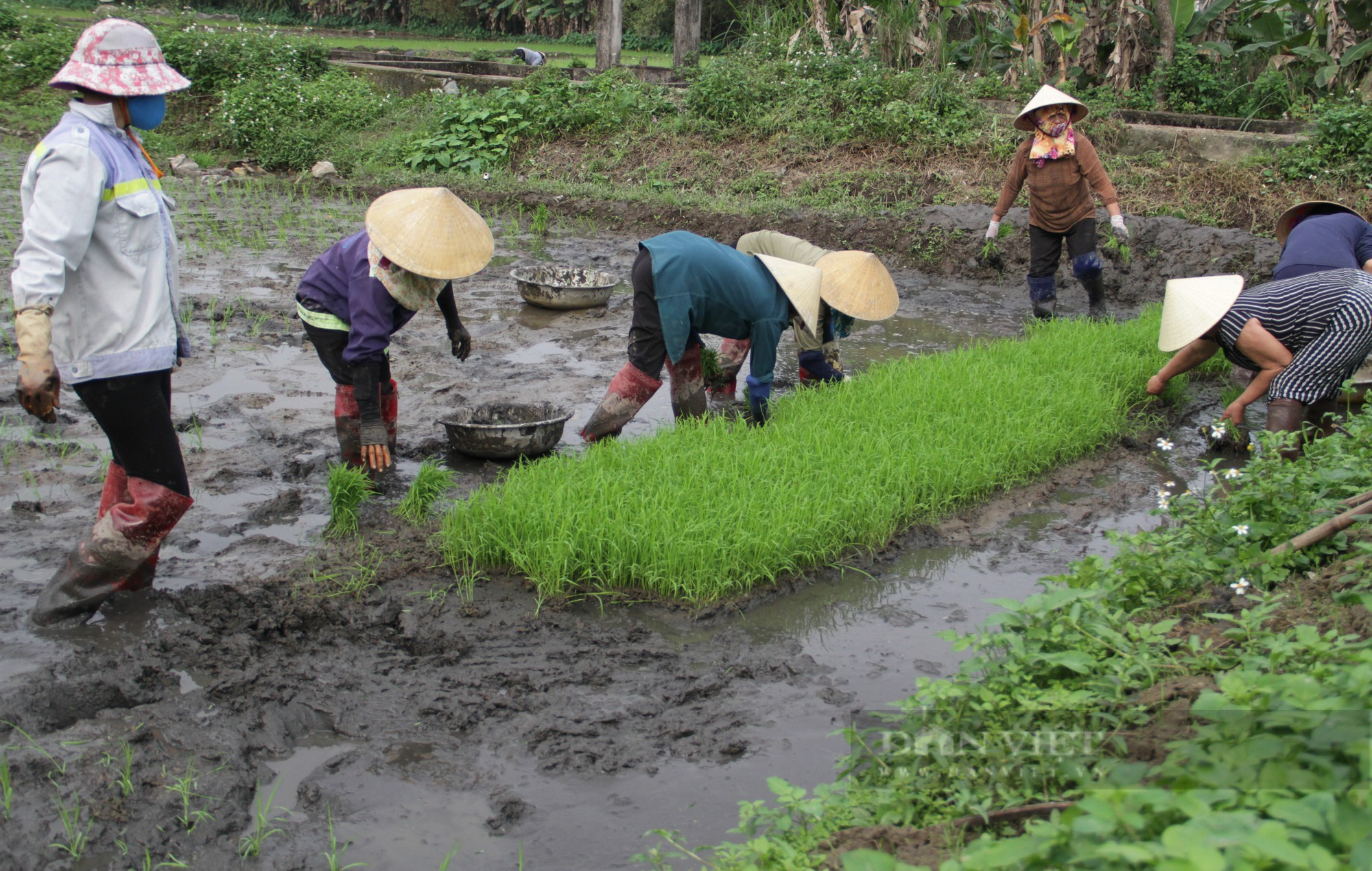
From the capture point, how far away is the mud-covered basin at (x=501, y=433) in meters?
4.79

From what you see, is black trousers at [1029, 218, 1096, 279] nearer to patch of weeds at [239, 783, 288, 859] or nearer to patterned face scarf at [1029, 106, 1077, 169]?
patterned face scarf at [1029, 106, 1077, 169]

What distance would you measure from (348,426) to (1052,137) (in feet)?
17.1

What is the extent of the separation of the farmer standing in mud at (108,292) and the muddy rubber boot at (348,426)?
1162 mm

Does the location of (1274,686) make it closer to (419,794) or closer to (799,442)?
(419,794)

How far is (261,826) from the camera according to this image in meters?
2.50

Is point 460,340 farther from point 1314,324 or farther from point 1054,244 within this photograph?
point 1054,244

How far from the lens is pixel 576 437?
546cm

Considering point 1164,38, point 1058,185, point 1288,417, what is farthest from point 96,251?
point 1164,38

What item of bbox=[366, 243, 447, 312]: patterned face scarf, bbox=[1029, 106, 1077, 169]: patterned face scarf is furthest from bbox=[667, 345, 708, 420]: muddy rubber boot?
bbox=[1029, 106, 1077, 169]: patterned face scarf

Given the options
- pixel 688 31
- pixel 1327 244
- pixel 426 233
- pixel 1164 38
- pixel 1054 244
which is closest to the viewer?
pixel 426 233

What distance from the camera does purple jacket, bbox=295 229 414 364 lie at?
411 centimetres

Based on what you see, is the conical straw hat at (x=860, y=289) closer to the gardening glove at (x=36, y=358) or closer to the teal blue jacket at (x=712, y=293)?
the teal blue jacket at (x=712, y=293)

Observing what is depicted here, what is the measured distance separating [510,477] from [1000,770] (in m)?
2.64

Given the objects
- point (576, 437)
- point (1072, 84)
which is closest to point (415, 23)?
point (1072, 84)
